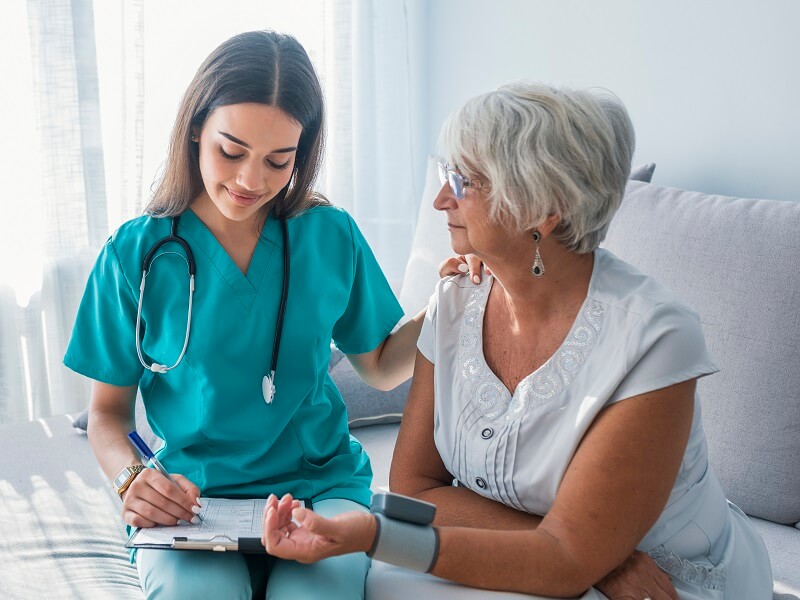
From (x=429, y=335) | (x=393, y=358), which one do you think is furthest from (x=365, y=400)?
(x=429, y=335)

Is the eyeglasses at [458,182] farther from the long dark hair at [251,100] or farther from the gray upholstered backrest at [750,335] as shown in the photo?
the gray upholstered backrest at [750,335]

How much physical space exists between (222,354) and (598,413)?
23.4 inches

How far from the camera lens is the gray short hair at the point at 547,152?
49.5 inches

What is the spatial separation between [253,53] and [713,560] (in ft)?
3.35

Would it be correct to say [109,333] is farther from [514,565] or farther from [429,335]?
[514,565]

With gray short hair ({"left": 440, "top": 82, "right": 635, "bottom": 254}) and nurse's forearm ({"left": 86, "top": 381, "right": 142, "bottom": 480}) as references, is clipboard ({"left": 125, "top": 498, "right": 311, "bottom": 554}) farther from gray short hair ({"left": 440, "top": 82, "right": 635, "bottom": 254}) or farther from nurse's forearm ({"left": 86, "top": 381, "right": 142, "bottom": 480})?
gray short hair ({"left": 440, "top": 82, "right": 635, "bottom": 254})

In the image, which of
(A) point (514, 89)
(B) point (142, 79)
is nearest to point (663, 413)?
(A) point (514, 89)

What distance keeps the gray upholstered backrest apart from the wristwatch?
1.03 m

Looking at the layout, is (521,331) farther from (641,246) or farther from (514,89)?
(641,246)

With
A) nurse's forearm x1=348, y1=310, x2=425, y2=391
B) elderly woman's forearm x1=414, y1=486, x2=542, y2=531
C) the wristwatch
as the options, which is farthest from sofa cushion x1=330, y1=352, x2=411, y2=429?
the wristwatch

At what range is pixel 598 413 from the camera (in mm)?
1243

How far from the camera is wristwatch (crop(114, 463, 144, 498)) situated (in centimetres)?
133

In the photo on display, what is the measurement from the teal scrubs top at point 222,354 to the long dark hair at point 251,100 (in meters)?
0.05

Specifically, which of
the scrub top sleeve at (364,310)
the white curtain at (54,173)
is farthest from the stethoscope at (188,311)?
the white curtain at (54,173)
